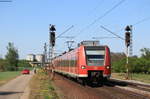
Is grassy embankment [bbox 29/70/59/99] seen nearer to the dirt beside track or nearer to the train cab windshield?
the dirt beside track

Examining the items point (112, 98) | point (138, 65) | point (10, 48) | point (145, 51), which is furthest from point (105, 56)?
point (10, 48)

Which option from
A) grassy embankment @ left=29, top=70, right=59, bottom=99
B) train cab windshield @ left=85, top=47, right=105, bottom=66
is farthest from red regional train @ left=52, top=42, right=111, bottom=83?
grassy embankment @ left=29, top=70, right=59, bottom=99

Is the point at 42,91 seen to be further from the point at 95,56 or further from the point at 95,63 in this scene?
the point at 95,56

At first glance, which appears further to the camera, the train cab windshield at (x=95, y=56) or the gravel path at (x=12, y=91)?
the train cab windshield at (x=95, y=56)

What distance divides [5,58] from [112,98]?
163 metres

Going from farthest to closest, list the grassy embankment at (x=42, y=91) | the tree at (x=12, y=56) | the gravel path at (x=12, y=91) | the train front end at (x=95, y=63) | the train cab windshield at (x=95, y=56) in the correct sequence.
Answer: the tree at (x=12, y=56) → the train cab windshield at (x=95, y=56) → the train front end at (x=95, y=63) → the gravel path at (x=12, y=91) → the grassy embankment at (x=42, y=91)

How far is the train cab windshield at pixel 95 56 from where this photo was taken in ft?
102

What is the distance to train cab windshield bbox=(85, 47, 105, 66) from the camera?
30.9 m

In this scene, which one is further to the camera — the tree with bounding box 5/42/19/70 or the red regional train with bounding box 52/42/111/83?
the tree with bounding box 5/42/19/70

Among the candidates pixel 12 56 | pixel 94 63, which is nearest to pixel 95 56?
pixel 94 63

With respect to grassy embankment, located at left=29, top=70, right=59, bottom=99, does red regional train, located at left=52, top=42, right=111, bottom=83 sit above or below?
above

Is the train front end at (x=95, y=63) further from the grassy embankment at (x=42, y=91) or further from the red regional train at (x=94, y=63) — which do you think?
the grassy embankment at (x=42, y=91)

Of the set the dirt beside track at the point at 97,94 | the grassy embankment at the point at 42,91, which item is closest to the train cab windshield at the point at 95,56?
the dirt beside track at the point at 97,94

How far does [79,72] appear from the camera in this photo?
31.5 meters
